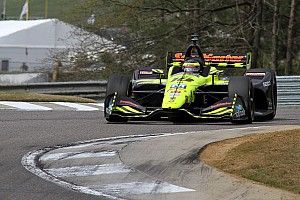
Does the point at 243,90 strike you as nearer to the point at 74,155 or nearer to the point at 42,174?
the point at 74,155

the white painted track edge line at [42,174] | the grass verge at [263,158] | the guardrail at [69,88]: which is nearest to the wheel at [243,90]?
the grass verge at [263,158]

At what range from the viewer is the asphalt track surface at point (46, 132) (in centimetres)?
872

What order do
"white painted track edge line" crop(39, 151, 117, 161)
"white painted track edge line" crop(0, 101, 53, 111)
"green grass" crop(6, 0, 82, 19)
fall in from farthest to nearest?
"green grass" crop(6, 0, 82, 19)
"white painted track edge line" crop(0, 101, 53, 111)
"white painted track edge line" crop(39, 151, 117, 161)

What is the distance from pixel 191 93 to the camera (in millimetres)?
15516

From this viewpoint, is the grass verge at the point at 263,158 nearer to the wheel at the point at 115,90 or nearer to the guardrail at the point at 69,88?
the wheel at the point at 115,90

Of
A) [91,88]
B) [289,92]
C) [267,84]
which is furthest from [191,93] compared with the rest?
[91,88]

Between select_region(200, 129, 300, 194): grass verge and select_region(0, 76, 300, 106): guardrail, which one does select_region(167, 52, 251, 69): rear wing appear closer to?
select_region(200, 129, 300, 194): grass verge

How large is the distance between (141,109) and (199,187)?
7.13m

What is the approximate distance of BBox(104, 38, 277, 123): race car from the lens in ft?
50.7

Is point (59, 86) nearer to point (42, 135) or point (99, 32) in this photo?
point (99, 32)

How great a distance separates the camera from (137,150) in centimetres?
1119

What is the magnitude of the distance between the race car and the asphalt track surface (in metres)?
0.25

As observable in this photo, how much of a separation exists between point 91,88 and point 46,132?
13.8m

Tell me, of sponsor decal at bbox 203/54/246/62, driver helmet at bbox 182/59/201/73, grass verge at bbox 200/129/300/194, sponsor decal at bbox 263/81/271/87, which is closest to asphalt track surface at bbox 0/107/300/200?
sponsor decal at bbox 263/81/271/87
